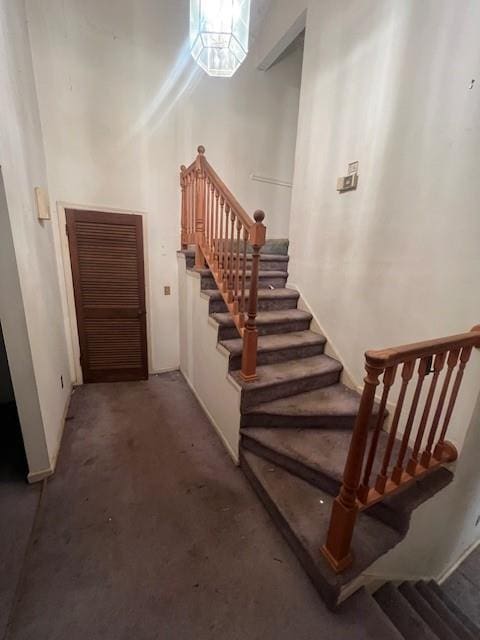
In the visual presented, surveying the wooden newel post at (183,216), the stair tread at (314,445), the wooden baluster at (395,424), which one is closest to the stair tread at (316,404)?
the stair tread at (314,445)

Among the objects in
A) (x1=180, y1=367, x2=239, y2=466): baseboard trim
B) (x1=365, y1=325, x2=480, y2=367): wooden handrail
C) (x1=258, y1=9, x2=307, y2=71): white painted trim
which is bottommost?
(x1=180, y1=367, x2=239, y2=466): baseboard trim

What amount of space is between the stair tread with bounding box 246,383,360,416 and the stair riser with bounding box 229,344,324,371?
13.2 inches

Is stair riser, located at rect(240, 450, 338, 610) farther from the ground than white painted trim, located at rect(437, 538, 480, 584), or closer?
farther from the ground

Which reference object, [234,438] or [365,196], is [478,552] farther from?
[365,196]

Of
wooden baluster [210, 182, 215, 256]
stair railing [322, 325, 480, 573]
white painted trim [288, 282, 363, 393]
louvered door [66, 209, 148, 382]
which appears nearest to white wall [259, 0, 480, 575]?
white painted trim [288, 282, 363, 393]

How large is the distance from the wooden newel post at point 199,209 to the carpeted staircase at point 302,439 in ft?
0.81

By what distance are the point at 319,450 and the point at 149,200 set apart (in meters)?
2.93

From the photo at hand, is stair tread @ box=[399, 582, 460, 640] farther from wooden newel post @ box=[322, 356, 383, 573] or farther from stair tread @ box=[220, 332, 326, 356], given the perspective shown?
stair tread @ box=[220, 332, 326, 356]

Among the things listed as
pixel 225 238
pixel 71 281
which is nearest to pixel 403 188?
pixel 225 238

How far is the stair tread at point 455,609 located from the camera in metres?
1.74

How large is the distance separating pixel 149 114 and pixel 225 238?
1.79 metres

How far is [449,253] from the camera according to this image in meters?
1.62

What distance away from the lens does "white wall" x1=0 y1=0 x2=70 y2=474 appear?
60.3 inches

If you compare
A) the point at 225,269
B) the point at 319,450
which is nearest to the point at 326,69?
the point at 225,269
